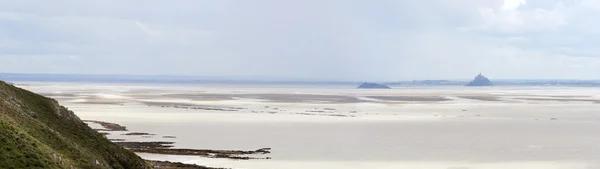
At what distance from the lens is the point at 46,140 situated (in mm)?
22031

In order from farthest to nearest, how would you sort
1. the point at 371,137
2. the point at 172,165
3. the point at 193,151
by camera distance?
the point at 371,137 → the point at 193,151 → the point at 172,165

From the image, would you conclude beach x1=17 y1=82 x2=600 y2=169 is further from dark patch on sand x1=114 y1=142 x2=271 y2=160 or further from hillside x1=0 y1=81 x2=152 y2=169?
hillside x1=0 y1=81 x2=152 y2=169

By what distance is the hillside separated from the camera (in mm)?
19375

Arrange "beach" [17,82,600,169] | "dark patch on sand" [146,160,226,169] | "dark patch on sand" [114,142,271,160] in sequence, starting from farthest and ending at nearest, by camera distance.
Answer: "dark patch on sand" [114,142,271,160] → "beach" [17,82,600,169] → "dark patch on sand" [146,160,226,169]

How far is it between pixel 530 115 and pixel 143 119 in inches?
1498

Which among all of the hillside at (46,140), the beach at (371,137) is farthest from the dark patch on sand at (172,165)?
the hillside at (46,140)

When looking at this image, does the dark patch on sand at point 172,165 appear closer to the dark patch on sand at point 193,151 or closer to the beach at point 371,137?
the beach at point 371,137

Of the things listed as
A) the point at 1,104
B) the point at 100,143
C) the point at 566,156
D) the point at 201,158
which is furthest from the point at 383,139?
the point at 1,104

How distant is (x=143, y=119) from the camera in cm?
6141

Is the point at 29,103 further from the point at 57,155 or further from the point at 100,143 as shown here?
the point at 57,155

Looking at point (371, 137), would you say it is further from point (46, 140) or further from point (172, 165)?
point (46, 140)

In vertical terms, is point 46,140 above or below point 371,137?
above

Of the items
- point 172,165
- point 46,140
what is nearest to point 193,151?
point 172,165

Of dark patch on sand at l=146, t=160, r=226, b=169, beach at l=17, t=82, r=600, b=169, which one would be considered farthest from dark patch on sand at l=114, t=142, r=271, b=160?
dark patch on sand at l=146, t=160, r=226, b=169
